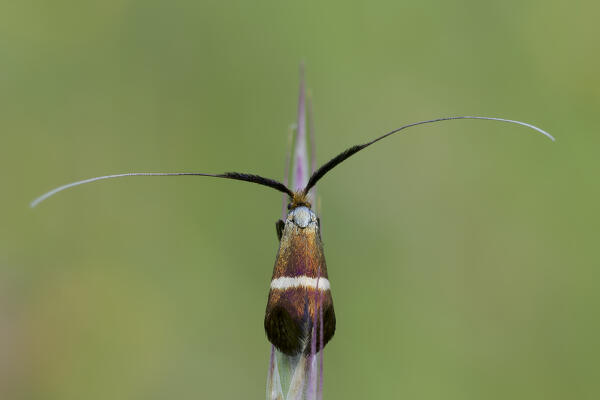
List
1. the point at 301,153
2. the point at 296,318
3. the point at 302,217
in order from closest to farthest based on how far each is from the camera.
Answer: the point at 296,318 → the point at 302,217 → the point at 301,153

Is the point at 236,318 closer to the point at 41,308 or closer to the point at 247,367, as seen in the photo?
the point at 247,367

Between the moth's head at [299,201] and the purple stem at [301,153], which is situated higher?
the purple stem at [301,153]

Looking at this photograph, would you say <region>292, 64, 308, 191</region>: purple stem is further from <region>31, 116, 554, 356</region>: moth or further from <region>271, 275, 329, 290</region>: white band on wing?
<region>271, 275, 329, 290</region>: white band on wing

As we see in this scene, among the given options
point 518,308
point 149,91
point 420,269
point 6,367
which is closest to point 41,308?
point 6,367

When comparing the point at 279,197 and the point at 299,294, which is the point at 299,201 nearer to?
the point at 299,294

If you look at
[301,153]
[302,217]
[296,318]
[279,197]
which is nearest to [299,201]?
[302,217]

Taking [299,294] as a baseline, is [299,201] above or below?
above

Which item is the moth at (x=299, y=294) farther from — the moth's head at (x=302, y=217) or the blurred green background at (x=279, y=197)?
the blurred green background at (x=279, y=197)

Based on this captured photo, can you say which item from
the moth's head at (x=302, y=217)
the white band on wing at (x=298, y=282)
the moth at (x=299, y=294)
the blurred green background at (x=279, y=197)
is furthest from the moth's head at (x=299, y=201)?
the blurred green background at (x=279, y=197)
